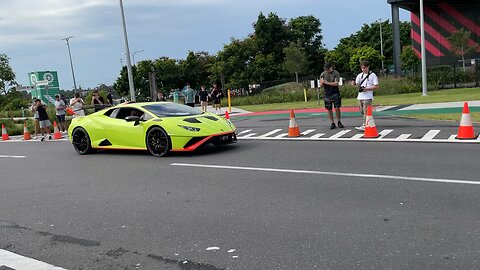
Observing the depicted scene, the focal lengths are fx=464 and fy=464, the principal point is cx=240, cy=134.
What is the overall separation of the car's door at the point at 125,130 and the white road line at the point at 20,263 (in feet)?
19.8

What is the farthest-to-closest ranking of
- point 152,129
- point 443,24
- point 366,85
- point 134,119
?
Result: point 443,24
point 366,85
point 134,119
point 152,129

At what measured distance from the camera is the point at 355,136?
37.0 ft

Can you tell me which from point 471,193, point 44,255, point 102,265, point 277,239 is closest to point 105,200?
point 44,255

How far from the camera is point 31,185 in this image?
8.27 m

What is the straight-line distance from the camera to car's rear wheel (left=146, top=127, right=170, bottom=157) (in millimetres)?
10133

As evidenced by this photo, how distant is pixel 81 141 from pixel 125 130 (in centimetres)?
173

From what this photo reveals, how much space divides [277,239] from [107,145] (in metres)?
7.76

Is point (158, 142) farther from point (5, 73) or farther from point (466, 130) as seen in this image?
point (5, 73)

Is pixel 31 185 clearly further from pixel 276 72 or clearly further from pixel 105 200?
pixel 276 72

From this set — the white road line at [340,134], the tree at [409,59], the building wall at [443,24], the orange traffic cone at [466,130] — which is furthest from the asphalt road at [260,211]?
the building wall at [443,24]

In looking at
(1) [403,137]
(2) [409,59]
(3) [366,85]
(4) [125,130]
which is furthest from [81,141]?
(2) [409,59]

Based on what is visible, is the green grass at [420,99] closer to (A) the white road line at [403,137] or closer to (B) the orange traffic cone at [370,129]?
(A) the white road line at [403,137]

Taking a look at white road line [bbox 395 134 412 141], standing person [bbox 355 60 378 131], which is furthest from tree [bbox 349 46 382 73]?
white road line [bbox 395 134 412 141]

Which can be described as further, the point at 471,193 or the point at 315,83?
the point at 315,83
